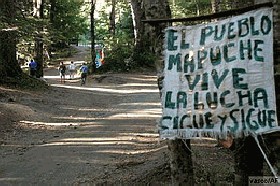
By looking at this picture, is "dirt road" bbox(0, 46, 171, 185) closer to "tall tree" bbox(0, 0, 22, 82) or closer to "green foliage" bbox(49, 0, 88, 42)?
"tall tree" bbox(0, 0, 22, 82)

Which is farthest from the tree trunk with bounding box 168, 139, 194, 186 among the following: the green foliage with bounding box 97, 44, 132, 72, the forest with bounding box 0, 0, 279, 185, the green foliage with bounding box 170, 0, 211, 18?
the green foliage with bounding box 170, 0, 211, 18

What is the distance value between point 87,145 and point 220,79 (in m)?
6.65

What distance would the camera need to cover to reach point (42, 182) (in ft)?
26.7

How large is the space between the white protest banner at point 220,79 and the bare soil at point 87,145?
2.43 metres

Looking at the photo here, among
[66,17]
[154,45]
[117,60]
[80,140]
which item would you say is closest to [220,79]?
[154,45]

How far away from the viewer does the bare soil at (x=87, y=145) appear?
25.9 ft

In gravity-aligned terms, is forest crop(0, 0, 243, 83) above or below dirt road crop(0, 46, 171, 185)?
above

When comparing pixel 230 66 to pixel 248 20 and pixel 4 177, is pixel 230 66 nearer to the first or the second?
pixel 248 20

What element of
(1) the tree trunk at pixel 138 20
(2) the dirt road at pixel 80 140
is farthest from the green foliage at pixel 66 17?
(2) the dirt road at pixel 80 140

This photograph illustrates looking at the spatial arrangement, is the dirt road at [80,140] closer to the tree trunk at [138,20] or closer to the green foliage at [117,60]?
the green foliage at [117,60]

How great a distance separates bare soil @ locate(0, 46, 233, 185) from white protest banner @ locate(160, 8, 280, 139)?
2.43 metres

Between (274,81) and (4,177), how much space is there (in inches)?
241

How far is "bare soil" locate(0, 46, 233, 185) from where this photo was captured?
7.90 meters

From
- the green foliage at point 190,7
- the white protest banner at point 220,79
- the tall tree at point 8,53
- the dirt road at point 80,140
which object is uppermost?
the green foliage at point 190,7
